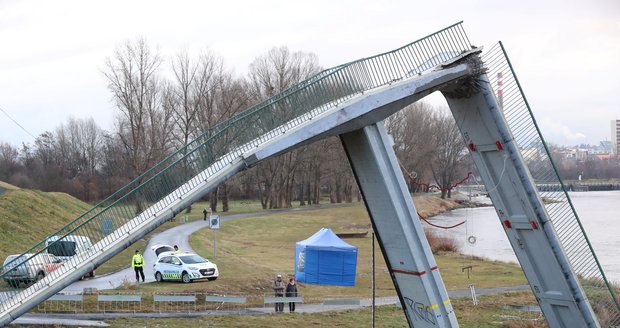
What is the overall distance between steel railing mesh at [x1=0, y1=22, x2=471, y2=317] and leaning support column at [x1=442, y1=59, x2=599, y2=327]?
1282 millimetres

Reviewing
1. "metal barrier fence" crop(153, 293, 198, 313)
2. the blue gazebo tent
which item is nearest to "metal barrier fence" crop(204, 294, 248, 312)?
"metal barrier fence" crop(153, 293, 198, 313)

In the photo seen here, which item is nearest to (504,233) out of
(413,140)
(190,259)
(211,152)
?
(413,140)

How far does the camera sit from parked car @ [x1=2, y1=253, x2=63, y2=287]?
16.2 m

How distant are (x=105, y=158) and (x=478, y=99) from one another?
93.0m

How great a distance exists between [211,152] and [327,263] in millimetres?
21275

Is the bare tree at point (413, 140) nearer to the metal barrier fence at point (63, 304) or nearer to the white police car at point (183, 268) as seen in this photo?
the white police car at point (183, 268)

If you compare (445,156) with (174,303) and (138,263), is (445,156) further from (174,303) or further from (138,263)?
(174,303)

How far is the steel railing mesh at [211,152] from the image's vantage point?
16109mm

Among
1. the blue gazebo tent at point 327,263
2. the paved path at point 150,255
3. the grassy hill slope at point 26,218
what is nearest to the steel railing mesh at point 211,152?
the paved path at point 150,255

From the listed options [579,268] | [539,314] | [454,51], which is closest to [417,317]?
[579,268]

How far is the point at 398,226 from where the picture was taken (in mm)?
17812

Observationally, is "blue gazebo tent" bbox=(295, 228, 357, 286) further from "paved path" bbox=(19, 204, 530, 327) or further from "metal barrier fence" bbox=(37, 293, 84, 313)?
"metal barrier fence" bbox=(37, 293, 84, 313)

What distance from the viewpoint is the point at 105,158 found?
105562mm

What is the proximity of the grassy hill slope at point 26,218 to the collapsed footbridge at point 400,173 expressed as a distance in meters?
24.5
